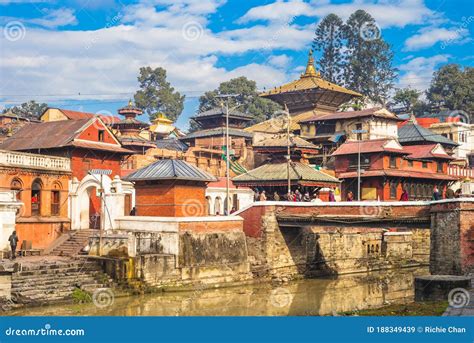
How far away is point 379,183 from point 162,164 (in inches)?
876

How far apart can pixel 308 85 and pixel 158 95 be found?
162ft

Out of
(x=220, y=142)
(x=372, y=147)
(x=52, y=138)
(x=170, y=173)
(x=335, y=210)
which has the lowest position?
(x=335, y=210)

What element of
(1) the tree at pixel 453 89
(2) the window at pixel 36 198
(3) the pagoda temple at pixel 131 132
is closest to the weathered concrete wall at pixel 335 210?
(2) the window at pixel 36 198

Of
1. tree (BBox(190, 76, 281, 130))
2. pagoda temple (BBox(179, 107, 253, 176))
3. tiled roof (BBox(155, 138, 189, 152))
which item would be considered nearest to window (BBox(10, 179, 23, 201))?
pagoda temple (BBox(179, 107, 253, 176))

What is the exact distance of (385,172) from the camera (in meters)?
55.4

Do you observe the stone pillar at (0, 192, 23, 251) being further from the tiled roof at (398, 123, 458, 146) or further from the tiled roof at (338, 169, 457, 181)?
the tiled roof at (398, 123, 458, 146)

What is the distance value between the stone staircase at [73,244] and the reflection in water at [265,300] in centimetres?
726

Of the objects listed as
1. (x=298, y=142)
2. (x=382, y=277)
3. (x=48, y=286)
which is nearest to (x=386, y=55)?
(x=298, y=142)

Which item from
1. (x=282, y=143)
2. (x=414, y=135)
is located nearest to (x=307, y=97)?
(x=414, y=135)

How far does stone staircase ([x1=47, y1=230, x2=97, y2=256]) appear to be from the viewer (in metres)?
39.6

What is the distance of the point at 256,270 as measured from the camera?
136 ft

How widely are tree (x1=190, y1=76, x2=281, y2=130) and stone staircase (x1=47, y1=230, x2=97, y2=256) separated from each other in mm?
77046

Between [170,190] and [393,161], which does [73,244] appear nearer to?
[170,190]

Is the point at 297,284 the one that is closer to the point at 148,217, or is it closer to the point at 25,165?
the point at 148,217
